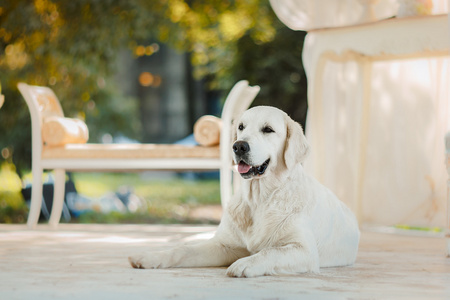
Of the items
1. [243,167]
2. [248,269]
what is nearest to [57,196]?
[243,167]

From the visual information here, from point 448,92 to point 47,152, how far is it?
10.2ft

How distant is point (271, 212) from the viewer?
9.46ft

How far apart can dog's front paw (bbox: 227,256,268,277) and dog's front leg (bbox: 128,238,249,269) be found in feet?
1.13

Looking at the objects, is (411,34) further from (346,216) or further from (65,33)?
(65,33)

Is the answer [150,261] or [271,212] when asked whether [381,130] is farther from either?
[150,261]

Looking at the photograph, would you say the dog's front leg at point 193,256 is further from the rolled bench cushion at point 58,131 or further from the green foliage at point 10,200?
the green foliage at point 10,200

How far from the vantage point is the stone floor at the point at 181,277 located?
7.55 ft

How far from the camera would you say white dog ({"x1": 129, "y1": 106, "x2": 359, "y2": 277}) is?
9.19ft

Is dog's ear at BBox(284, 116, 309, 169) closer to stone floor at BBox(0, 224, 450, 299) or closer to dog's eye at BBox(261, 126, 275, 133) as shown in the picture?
dog's eye at BBox(261, 126, 275, 133)

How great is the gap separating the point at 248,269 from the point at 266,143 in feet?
1.86

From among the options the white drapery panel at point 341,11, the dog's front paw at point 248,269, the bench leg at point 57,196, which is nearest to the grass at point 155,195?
the bench leg at point 57,196

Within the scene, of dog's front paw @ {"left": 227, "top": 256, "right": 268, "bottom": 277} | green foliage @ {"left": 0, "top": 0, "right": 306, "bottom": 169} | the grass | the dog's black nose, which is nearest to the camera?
dog's front paw @ {"left": 227, "top": 256, "right": 268, "bottom": 277}

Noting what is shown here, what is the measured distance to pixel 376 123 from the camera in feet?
17.4

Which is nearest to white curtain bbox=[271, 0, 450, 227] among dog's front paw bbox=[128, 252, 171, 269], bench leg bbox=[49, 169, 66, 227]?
bench leg bbox=[49, 169, 66, 227]
